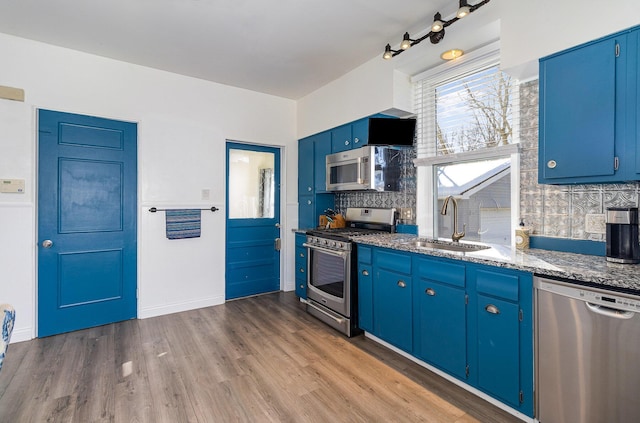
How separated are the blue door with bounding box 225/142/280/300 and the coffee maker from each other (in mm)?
3580

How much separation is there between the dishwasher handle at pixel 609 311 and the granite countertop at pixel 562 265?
4.0 inches

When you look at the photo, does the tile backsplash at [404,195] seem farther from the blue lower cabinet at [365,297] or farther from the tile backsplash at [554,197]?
the tile backsplash at [554,197]

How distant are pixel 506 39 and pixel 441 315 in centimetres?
198

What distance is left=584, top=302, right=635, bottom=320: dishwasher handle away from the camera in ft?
4.58

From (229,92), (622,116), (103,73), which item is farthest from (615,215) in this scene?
(103,73)

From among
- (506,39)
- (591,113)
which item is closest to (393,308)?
(591,113)

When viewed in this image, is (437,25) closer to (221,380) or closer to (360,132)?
(360,132)

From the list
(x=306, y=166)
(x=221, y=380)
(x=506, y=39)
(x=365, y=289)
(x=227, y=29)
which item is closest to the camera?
(x=506, y=39)

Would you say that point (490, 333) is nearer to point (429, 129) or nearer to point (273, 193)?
point (429, 129)

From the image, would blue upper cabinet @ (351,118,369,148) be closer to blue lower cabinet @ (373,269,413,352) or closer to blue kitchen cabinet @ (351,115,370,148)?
blue kitchen cabinet @ (351,115,370,148)

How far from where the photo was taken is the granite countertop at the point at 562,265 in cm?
143

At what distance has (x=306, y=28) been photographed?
2738 millimetres

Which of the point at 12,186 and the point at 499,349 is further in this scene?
the point at 12,186

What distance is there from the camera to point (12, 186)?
112 inches
